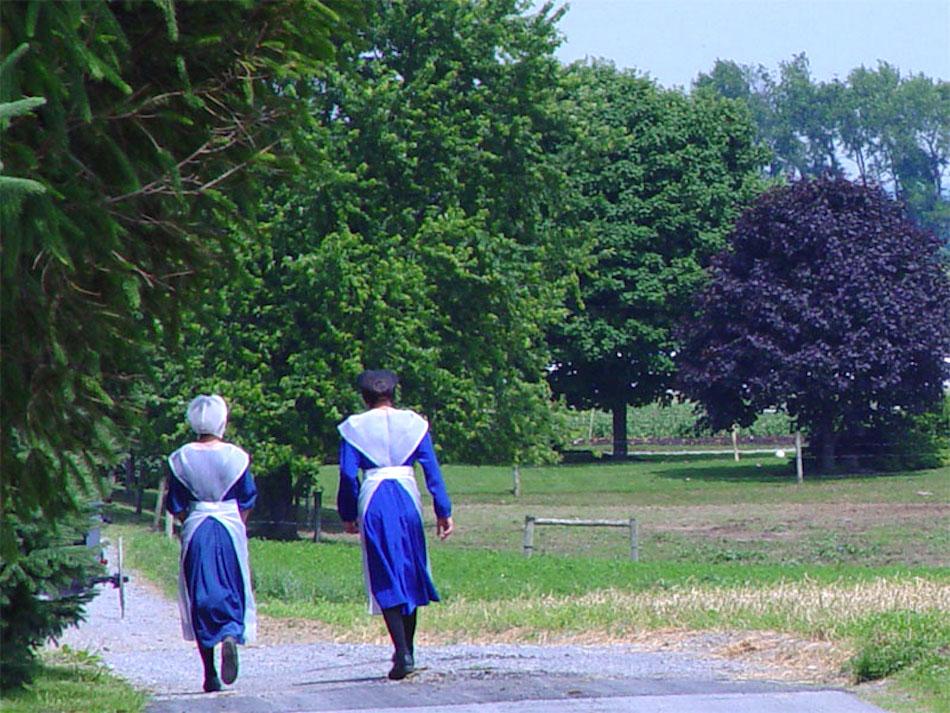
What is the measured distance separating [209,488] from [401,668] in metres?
1.77

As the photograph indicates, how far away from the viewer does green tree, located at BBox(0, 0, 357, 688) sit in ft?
20.9

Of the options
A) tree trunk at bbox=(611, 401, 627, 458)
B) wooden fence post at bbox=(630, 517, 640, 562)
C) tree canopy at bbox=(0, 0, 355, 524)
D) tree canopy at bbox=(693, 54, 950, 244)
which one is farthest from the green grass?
tree canopy at bbox=(693, 54, 950, 244)

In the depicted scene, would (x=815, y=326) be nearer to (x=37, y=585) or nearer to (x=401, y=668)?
(x=401, y=668)

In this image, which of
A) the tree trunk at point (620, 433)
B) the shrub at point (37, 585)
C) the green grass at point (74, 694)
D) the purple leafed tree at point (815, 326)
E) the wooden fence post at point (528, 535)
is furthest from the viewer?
the tree trunk at point (620, 433)

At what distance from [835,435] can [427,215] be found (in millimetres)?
26559

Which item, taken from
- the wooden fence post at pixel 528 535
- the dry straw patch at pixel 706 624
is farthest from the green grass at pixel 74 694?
the wooden fence post at pixel 528 535

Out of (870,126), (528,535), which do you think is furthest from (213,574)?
(870,126)

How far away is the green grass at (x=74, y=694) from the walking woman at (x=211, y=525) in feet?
2.38

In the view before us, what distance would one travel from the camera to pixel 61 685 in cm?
894

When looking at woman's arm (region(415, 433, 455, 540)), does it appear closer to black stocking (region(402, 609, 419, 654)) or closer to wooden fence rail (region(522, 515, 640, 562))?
black stocking (region(402, 609, 419, 654))

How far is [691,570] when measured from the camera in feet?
78.4

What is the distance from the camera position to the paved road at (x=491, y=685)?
775cm

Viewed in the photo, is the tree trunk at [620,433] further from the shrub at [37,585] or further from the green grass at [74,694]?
the shrub at [37,585]

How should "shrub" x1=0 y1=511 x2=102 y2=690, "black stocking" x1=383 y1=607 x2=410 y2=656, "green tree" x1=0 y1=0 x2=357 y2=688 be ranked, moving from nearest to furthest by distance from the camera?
"green tree" x1=0 y1=0 x2=357 y2=688, "shrub" x1=0 y1=511 x2=102 y2=690, "black stocking" x1=383 y1=607 x2=410 y2=656
